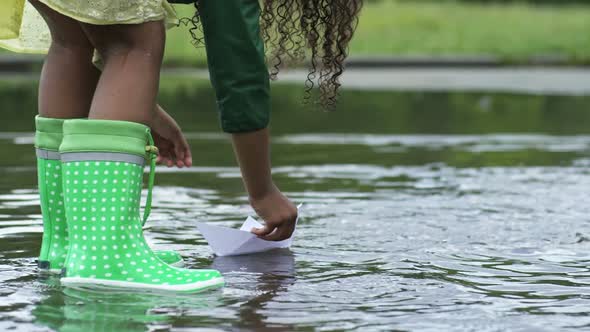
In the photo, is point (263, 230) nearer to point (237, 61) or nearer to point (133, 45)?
point (237, 61)

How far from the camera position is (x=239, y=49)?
3.17 metres

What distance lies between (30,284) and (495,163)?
3.33 meters

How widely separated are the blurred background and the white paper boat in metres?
0.05

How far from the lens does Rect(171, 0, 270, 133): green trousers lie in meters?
3.15

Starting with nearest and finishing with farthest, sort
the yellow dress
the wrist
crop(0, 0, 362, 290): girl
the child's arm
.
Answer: the yellow dress < crop(0, 0, 362, 290): girl < the child's arm < the wrist

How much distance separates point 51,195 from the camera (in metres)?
3.38

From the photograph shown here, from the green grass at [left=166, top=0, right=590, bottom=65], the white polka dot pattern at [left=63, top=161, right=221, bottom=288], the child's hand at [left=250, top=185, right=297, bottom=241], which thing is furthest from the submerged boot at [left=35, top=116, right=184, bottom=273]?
the green grass at [left=166, top=0, right=590, bottom=65]

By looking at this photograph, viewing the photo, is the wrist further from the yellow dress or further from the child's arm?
the yellow dress

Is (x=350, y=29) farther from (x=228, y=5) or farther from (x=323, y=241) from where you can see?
(x=323, y=241)

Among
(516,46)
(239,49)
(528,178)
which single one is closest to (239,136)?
(239,49)

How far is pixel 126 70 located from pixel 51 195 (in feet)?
1.54

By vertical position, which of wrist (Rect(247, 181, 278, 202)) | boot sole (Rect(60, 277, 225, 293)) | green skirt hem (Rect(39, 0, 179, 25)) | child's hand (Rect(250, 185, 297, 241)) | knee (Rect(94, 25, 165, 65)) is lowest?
boot sole (Rect(60, 277, 225, 293))

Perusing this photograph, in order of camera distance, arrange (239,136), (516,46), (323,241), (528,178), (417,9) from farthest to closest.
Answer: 1. (417,9)
2. (516,46)
3. (528,178)
4. (323,241)
5. (239,136)

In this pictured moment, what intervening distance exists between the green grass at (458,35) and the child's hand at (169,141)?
36.9 feet
